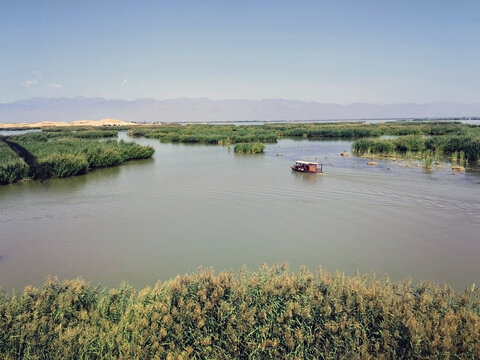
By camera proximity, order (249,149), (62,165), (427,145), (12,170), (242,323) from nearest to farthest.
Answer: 1. (242,323)
2. (12,170)
3. (62,165)
4. (427,145)
5. (249,149)

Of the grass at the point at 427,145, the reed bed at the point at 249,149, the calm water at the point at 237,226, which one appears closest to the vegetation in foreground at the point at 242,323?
the calm water at the point at 237,226

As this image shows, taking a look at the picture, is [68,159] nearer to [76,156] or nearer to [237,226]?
[76,156]

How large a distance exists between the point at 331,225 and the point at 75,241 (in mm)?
8994

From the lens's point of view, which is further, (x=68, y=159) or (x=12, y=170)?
(x=68, y=159)

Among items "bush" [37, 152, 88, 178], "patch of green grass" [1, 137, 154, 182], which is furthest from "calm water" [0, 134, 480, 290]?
"patch of green grass" [1, 137, 154, 182]

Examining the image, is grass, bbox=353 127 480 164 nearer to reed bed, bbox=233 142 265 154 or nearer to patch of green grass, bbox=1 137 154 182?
reed bed, bbox=233 142 265 154

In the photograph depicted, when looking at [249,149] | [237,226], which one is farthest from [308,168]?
[249,149]

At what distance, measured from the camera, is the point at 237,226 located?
40.8 feet

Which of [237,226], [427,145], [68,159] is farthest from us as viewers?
[427,145]

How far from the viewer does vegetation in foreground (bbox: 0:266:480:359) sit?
4.80 meters

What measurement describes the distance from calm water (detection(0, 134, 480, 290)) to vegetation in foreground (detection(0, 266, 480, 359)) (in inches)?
109

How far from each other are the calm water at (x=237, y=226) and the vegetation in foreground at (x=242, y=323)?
2771 mm

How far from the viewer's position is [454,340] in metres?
4.71

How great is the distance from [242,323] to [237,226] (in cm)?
725
